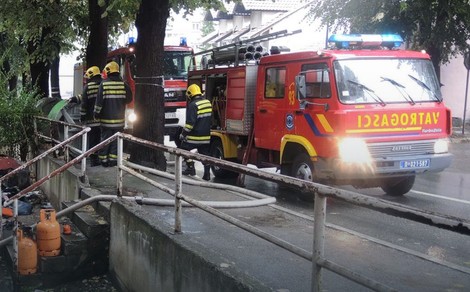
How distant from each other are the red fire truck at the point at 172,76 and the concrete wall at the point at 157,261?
8701 mm

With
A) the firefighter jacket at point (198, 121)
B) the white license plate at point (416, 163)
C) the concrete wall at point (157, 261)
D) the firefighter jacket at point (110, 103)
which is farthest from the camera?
the firefighter jacket at point (198, 121)

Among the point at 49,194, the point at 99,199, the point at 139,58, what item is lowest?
the point at 49,194

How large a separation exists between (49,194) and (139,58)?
3.15 meters

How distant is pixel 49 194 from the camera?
9.54 m

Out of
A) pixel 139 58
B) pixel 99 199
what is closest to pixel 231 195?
pixel 99 199

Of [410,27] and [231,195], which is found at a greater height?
[410,27]

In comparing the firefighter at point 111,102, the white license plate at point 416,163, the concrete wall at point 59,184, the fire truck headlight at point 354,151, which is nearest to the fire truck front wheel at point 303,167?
the fire truck headlight at point 354,151

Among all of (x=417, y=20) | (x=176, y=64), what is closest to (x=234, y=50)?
(x=176, y=64)

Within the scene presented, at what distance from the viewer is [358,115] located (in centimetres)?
714

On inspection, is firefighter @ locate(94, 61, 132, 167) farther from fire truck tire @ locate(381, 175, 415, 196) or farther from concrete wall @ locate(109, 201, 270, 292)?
fire truck tire @ locate(381, 175, 415, 196)

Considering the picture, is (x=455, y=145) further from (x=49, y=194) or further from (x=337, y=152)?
(x=49, y=194)

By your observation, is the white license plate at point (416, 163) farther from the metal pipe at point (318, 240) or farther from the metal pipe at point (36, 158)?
the metal pipe at point (318, 240)

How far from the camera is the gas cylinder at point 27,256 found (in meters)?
5.72

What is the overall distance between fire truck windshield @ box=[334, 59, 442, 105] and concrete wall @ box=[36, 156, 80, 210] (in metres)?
4.11
